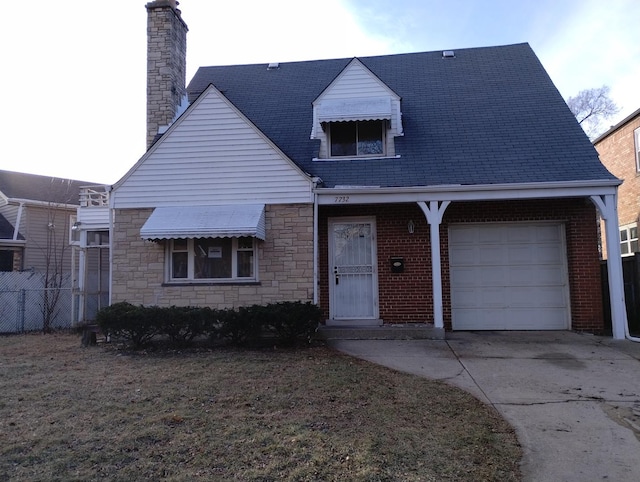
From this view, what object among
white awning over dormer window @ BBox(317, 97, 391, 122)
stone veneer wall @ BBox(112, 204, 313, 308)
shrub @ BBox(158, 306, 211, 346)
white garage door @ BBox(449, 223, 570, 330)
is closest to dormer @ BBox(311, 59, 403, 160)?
white awning over dormer window @ BBox(317, 97, 391, 122)

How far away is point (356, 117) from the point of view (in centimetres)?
1102

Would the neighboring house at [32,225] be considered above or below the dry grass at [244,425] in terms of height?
above

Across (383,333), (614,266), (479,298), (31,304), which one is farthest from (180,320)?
(614,266)

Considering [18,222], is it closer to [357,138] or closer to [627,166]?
[357,138]

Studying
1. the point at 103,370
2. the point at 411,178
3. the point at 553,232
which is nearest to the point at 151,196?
the point at 103,370

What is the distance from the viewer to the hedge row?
8391mm

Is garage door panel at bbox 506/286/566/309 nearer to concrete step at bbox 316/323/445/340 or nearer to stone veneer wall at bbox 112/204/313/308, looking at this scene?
concrete step at bbox 316/323/445/340

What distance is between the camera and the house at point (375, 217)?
970 cm

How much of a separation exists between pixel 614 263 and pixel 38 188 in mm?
21647

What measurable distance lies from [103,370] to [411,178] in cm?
681

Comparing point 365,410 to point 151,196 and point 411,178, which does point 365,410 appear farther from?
point 151,196

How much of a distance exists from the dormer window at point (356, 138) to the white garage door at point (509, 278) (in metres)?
2.83

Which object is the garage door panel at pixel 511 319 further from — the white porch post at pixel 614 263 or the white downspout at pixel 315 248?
the white downspout at pixel 315 248

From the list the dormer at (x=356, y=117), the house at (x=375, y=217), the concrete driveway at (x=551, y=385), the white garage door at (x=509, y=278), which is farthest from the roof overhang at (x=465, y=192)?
the concrete driveway at (x=551, y=385)
